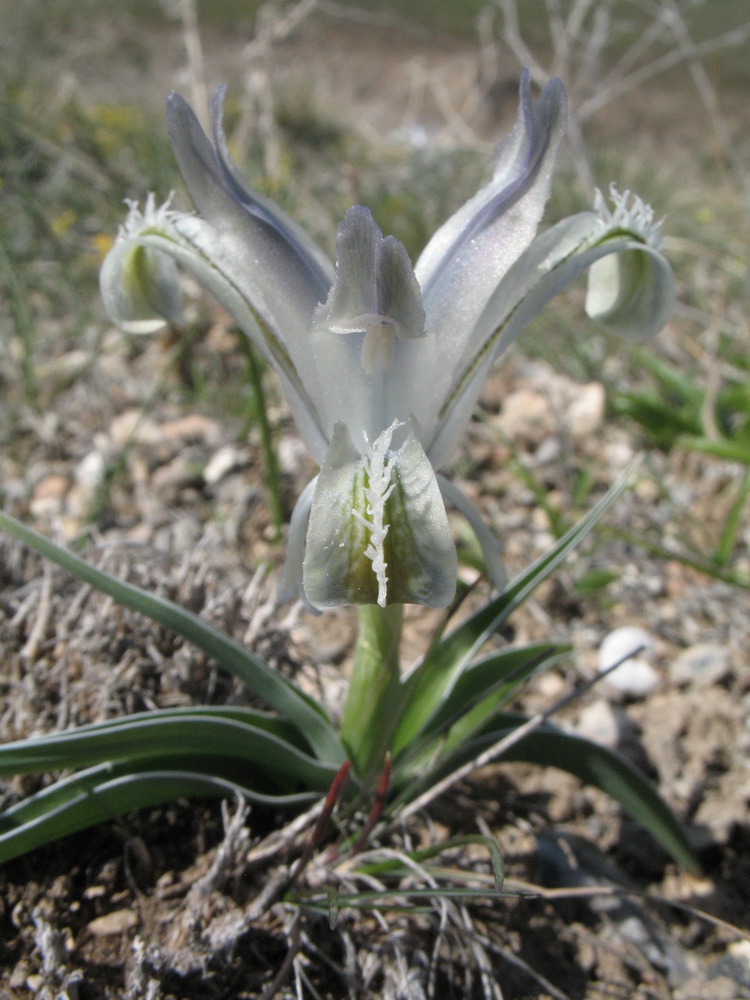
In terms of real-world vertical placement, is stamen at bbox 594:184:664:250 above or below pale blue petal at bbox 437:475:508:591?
above

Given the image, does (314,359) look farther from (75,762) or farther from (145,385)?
(145,385)

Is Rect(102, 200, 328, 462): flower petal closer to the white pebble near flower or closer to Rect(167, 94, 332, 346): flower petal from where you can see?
Rect(167, 94, 332, 346): flower petal

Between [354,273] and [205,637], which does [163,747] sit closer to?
[205,637]

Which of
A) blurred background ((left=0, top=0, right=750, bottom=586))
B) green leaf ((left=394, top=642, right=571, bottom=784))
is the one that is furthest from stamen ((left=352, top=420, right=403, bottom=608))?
blurred background ((left=0, top=0, right=750, bottom=586))

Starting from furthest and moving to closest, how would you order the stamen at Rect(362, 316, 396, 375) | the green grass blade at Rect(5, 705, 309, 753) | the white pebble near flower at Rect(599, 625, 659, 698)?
the white pebble near flower at Rect(599, 625, 659, 698) → the green grass blade at Rect(5, 705, 309, 753) → the stamen at Rect(362, 316, 396, 375)

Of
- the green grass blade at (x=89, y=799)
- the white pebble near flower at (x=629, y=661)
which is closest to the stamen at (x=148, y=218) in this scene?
the green grass blade at (x=89, y=799)

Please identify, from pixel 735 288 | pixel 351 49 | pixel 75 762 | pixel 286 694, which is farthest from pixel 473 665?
pixel 351 49

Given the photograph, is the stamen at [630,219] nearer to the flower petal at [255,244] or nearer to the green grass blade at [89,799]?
the flower petal at [255,244]
